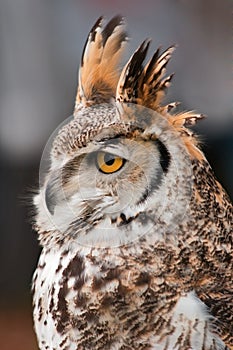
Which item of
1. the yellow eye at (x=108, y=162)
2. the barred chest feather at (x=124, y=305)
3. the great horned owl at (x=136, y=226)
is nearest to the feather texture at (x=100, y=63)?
the great horned owl at (x=136, y=226)

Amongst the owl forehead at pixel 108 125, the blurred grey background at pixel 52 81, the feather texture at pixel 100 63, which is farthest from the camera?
the blurred grey background at pixel 52 81

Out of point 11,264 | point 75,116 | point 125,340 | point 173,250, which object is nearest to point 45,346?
point 125,340

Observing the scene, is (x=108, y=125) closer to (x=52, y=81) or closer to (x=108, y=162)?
(x=108, y=162)

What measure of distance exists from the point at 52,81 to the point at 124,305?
0.54 meters

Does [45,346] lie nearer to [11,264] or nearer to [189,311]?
[189,311]

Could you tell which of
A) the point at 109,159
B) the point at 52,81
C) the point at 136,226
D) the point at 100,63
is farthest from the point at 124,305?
the point at 52,81

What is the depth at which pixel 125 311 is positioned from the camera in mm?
950

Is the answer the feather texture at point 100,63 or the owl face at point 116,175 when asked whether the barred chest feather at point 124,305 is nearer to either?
the owl face at point 116,175

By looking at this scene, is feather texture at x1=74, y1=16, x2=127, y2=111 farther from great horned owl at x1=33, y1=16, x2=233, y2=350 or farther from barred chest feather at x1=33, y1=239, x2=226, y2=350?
barred chest feather at x1=33, y1=239, x2=226, y2=350

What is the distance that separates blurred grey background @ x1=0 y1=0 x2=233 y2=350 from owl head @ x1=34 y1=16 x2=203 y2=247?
2.7 inches

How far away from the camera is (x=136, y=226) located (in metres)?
0.97

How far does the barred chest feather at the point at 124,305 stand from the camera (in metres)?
0.93

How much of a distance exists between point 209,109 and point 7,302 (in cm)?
65

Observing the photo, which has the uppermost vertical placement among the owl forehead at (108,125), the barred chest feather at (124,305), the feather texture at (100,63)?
the feather texture at (100,63)
